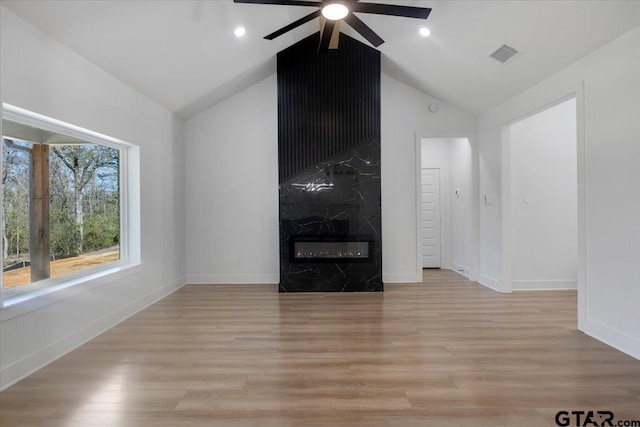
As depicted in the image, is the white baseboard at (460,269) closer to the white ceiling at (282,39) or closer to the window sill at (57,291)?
the white ceiling at (282,39)

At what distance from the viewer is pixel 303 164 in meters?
5.29

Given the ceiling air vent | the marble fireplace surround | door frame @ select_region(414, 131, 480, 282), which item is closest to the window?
the marble fireplace surround

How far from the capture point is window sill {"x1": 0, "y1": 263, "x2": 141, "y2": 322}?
2535mm

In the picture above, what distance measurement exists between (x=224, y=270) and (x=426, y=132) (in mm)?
4012

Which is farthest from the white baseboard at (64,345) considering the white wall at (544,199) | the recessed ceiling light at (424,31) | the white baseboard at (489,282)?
the white wall at (544,199)

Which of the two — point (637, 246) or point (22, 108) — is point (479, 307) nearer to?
point (637, 246)

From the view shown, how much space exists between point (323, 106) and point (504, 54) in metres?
2.44

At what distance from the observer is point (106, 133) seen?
3.68 metres

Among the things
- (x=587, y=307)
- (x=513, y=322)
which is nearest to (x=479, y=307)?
(x=513, y=322)

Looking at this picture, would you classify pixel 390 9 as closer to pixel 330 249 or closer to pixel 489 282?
pixel 330 249

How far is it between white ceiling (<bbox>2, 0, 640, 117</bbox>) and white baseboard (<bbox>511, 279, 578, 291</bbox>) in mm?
2615

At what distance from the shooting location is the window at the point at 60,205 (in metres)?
2.78

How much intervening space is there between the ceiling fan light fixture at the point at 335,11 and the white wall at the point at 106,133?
227 cm

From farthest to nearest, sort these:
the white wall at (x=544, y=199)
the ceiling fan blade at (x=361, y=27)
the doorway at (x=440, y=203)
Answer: the doorway at (x=440, y=203)
the white wall at (x=544, y=199)
the ceiling fan blade at (x=361, y=27)
